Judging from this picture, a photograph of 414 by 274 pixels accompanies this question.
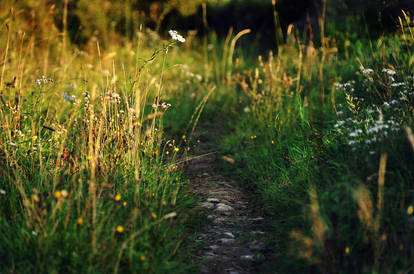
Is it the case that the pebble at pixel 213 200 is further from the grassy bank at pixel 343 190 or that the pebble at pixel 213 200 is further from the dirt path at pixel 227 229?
the grassy bank at pixel 343 190

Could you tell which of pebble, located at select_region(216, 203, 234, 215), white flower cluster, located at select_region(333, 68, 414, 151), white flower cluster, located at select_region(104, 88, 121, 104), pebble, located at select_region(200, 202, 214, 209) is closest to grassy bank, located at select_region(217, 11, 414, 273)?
white flower cluster, located at select_region(333, 68, 414, 151)

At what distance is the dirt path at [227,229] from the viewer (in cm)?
282

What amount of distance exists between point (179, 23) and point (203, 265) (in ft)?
26.8

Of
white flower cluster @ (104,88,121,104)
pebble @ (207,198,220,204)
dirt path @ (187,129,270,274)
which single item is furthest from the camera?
pebble @ (207,198,220,204)

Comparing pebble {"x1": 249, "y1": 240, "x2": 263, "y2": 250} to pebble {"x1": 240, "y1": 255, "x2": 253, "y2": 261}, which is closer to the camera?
pebble {"x1": 240, "y1": 255, "x2": 253, "y2": 261}

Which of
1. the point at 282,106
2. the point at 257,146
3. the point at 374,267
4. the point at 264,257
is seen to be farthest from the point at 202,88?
the point at 374,267

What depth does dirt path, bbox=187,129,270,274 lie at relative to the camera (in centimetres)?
282

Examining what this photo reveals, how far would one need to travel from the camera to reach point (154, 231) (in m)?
2.76

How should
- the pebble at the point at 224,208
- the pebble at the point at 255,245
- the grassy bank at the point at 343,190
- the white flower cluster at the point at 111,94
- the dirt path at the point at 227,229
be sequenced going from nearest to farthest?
the grassy bank at the point at 343,190, the dirt path at the point at 227,229, the pebble at the point at 255,245, the white flower cluster at the point at 111,94, the pebble at the point at 224,208

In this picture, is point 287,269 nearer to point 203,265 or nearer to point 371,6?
point 203,265

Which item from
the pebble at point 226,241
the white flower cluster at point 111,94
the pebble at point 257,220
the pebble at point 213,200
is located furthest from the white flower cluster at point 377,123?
the white flower cluster at point 111,94

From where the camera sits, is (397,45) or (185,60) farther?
(185,60)

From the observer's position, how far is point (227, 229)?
10.6 feet

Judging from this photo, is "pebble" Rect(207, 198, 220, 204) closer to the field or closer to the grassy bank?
the field
